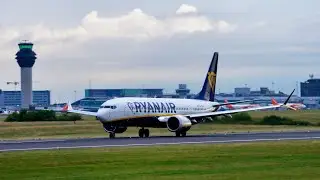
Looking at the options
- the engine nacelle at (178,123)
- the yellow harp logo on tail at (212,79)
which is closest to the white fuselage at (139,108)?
the engine nacelle at (178,123)

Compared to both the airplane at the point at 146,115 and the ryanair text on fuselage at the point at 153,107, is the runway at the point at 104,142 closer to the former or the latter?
the airplane at the point at 146,115

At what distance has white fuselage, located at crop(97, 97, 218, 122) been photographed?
239 ft

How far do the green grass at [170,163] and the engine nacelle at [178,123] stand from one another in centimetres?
2198

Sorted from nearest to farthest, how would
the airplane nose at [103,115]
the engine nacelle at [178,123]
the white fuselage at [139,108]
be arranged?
the airplane nose at [103,115], the white fuselage at [139,108], the engine nacelle at [178,123]

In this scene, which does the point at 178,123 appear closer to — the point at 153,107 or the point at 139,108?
the point at 153,107

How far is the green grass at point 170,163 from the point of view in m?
32.5

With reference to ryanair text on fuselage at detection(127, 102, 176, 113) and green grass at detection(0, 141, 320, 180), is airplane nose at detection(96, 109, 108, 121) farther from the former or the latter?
green grass at detection(0, 141, 320, 180)

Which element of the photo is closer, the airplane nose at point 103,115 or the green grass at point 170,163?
the green grass at point 170,163

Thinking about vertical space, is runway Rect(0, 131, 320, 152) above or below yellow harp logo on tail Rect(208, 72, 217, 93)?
below

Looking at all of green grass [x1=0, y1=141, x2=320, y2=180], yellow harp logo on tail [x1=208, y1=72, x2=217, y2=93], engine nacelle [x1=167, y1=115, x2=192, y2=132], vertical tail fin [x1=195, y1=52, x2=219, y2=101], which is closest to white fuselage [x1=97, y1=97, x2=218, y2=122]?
engine nacelle [x1=167, y1=115, x2=192, y2=132]

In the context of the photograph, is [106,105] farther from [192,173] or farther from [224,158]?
[192,173]

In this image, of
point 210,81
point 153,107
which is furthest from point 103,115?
point 210,81

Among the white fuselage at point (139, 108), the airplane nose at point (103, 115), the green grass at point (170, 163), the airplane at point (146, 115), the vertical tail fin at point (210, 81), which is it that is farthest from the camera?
the vertical tail fin at point (210, 81)

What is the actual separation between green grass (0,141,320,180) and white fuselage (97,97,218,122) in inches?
852
